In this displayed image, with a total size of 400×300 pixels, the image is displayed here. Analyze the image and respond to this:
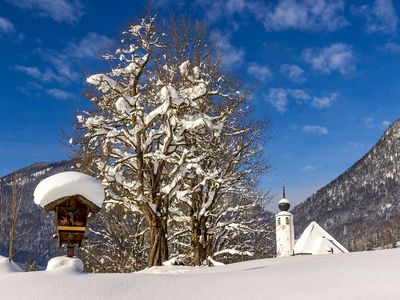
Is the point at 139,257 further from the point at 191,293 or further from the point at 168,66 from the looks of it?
the point at 191,293

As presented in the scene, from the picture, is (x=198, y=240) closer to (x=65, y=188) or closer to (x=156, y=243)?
(x=156, y=243)

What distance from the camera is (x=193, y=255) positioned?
20.6 m

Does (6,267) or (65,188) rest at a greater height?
(65,188)

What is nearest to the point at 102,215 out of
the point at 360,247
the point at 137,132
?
the point at 137,132

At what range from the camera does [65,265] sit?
809 cm

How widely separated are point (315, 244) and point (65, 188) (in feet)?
171

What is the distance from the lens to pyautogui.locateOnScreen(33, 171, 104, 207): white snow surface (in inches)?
357

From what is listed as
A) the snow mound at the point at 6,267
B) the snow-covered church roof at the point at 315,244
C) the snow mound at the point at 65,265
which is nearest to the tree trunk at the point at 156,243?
the snow mound at the point at 65,265

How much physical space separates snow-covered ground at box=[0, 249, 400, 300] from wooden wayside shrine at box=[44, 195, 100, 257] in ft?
4.24

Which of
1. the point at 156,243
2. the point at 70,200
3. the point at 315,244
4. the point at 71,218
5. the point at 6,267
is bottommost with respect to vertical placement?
the point at 6,267

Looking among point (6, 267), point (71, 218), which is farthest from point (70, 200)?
point (6, 267)

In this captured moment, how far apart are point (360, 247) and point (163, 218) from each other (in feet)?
470

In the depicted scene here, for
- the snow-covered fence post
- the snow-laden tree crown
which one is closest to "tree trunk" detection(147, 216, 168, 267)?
the snow-laden tree crown

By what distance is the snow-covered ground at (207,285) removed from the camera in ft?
21.1
